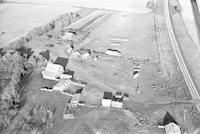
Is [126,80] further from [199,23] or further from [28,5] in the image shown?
[28,5]

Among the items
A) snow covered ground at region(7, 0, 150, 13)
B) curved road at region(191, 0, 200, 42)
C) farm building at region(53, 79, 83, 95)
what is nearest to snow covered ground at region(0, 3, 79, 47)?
snow covered ground at region(7, 0, 150, 13)

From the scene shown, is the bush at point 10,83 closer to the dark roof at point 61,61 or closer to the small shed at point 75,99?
the dark roof at point 61,61

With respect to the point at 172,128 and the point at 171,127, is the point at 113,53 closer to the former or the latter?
the point at 171,127

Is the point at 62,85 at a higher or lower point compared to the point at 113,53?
lower

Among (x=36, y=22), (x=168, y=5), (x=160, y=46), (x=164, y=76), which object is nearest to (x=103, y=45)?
(x=160, y=46)

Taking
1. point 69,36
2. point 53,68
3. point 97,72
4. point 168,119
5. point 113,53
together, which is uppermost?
point 69,36

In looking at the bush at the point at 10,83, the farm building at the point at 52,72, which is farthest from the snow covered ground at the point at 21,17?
the farm building at the point at 52,72

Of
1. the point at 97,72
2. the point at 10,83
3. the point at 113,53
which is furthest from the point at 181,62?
the point at 10,83
